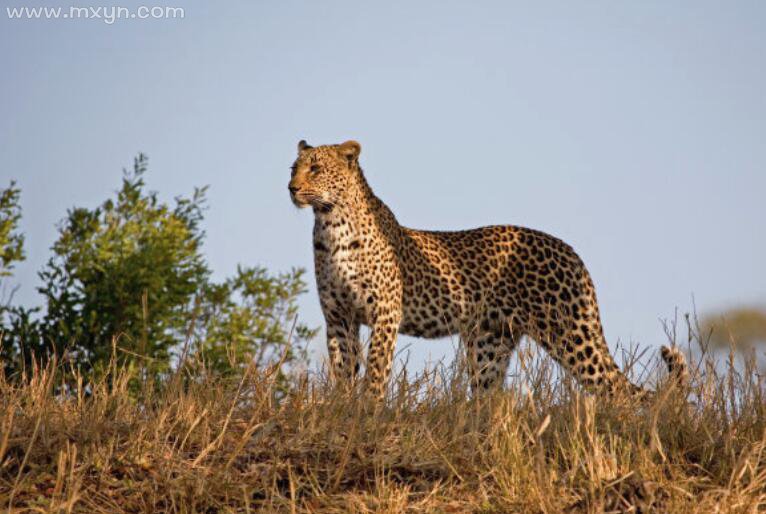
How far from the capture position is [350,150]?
37.9 ft

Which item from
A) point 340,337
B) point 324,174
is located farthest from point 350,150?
point 340,337

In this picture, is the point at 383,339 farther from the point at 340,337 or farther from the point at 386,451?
the point at 386,451

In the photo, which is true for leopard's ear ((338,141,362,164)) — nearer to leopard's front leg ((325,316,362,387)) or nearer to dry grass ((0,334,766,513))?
leopard's front leg ((325,316,362,387))

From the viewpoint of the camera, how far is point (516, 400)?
677 centimetres

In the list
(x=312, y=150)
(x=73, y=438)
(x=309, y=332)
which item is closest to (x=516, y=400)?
(x=73, y=438)

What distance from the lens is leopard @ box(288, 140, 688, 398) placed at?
11.1 m

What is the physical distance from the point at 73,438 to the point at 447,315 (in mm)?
5805

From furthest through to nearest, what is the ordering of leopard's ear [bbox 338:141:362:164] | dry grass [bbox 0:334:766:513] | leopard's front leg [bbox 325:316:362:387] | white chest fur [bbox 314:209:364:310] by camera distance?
leopard's ear [bbox 338:141:362:164] → white chest fur [bbox 314:209:364:310] → leopard's front leg [bbox 325:316:362:387] → dry grass [bbox 0:334:766:513]

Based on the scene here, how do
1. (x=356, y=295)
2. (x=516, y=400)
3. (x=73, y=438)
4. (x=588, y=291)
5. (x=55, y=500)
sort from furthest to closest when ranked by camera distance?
(x=588, y=291)
(x=356, y=295)
(x=516, y=400)
(x=73, y=438)
(x=55, y=500)

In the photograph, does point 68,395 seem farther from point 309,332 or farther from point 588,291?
point 309,332

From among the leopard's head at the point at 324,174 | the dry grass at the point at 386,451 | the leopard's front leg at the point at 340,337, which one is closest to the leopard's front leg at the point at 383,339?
the leopard's front leg at the point at 340,337

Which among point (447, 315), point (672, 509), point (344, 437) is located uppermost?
point (447, 315)

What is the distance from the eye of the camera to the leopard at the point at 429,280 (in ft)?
36.3

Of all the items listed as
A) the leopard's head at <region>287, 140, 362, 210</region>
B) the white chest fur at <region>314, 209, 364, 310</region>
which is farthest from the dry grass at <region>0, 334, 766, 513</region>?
the leopard's head at <region>287, 140, 362, 210</region>
